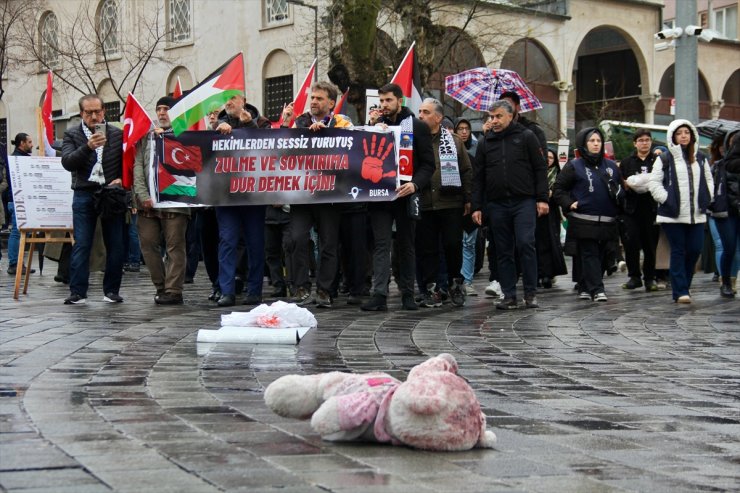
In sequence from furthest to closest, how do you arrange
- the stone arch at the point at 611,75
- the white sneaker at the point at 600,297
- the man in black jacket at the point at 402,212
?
the stone arch at the point at 611,75
the white sneaker at the point at 600,297
the man in black jacket at the point at 402,212

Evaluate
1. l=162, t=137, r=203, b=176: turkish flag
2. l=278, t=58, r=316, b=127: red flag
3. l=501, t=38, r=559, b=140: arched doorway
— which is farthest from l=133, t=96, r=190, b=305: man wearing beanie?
l=501, t=38, r=559, b=140: arched doorway

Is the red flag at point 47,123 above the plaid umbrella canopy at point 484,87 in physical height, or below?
below

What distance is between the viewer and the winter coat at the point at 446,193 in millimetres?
12711

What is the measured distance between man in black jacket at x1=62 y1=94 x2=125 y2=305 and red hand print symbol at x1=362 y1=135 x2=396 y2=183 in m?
2.47

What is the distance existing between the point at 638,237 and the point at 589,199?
6.63ft

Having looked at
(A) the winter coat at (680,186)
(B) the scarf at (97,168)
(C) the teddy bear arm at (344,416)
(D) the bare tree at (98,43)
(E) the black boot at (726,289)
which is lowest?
(E) the black boot at (726,289)

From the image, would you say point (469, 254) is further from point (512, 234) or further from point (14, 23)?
point (14, 23)

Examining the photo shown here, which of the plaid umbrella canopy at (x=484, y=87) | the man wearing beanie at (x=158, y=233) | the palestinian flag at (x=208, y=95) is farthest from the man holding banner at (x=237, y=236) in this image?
the plaid umbrella canopy at (x=484, y=87)

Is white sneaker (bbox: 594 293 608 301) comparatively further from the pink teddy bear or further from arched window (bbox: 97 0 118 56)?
arched window (bbox: 97 0 118 56)

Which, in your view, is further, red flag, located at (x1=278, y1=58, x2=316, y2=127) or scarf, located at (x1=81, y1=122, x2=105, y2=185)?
red flag, located at (x1=278, y1=58, x2=316, y2=127)

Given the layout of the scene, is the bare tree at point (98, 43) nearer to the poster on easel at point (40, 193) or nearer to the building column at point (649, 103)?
the building column at point (649, 103)

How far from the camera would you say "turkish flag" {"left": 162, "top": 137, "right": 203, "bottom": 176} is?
1287cm

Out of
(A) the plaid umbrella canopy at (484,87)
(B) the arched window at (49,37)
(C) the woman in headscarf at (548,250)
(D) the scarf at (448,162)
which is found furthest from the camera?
(B) the arched window at (49,37)

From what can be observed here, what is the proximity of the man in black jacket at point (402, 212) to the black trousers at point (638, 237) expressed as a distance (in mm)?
4823
